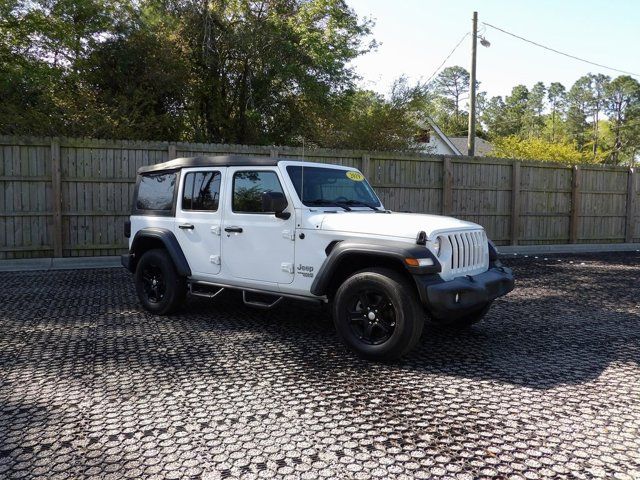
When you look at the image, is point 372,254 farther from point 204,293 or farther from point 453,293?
point 204,293

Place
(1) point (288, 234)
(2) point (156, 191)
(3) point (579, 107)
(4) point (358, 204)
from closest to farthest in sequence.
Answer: (1) point (288, 234)
(4) point (358, 204)
(2) point (156, 191)
(3) point (579, 107)

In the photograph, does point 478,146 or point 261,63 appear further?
point 478,146

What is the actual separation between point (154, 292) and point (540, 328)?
4601 mm

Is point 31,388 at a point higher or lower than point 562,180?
lower

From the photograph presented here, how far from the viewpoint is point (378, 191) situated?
13141mm

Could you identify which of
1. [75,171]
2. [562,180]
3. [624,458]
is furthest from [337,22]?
[624,458]

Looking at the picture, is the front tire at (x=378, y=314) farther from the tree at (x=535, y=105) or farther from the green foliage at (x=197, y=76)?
the tree at (x=535, y=105)

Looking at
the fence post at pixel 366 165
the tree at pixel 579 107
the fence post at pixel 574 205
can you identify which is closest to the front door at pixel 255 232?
the fence post at pixel 366 165

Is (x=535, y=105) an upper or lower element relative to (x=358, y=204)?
upper

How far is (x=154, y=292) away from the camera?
6578 mm

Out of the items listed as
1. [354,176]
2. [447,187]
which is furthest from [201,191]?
[447,187]

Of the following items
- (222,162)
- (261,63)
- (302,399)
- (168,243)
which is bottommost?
(302,399)

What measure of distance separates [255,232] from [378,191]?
26.2 ft

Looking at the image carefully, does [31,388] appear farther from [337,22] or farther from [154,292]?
[337,22]
